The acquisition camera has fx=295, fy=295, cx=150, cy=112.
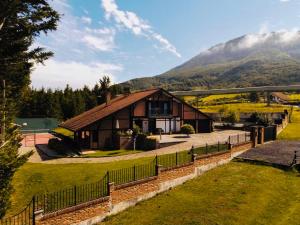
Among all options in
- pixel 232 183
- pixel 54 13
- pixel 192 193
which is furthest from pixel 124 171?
pixel 54 13

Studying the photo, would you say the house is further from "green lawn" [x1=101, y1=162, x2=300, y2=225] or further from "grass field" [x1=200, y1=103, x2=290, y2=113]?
"grass field" [x1=200, y1=103, x2=290, y2=113]

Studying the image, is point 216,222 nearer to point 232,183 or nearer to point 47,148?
point 232,183

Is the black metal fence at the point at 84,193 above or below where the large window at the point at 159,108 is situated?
below

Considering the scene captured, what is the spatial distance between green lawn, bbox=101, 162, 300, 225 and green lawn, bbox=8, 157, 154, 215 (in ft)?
15.2

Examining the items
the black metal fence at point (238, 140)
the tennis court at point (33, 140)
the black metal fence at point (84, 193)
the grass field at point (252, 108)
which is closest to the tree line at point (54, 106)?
the tennis court at point (33, 140)

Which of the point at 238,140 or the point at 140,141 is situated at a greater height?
the point at 238,140

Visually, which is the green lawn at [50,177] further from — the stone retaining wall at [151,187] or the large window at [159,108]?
the large window at [159,108]

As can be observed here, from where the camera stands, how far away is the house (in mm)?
33562

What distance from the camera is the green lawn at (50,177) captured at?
17688 mm

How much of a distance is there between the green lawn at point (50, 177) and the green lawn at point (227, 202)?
15.2ft

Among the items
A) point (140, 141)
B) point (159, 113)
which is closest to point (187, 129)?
point (159, 113)

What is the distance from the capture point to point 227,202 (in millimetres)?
17406

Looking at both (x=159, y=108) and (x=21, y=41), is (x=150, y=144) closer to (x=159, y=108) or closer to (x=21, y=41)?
(x=159, y=108)

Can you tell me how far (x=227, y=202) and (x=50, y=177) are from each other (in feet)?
38.9
